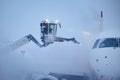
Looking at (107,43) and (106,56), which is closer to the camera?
(106,56)

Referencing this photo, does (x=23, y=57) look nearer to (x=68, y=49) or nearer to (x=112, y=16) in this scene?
(x=68, y=49)

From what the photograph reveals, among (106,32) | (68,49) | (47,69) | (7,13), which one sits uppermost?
Result: (7,13)

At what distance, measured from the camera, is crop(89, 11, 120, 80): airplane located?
2.77 meters

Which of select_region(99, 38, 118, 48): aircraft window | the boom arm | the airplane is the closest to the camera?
the airplane

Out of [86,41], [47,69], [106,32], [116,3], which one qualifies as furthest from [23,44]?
[116,3]

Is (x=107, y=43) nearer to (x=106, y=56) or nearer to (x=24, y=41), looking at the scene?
(x=106, y=56)

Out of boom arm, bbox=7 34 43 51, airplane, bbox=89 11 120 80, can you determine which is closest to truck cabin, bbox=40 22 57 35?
boom arm, bbox=7 34 43 51

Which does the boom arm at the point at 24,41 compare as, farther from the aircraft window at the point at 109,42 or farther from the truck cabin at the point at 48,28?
the aircraft window at the point at 109,42

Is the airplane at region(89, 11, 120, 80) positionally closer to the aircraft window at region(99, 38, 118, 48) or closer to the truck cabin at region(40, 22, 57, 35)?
the aircraft window at region(99, 38, 118, 48)

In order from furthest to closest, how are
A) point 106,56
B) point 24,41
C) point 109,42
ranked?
point 24,41 < point 109,42 < point 106,56

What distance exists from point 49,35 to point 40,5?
14.7 inches

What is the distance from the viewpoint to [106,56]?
2770 millimetres

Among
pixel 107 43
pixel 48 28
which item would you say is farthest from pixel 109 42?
pixel 48 28

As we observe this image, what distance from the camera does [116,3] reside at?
3.34 m
